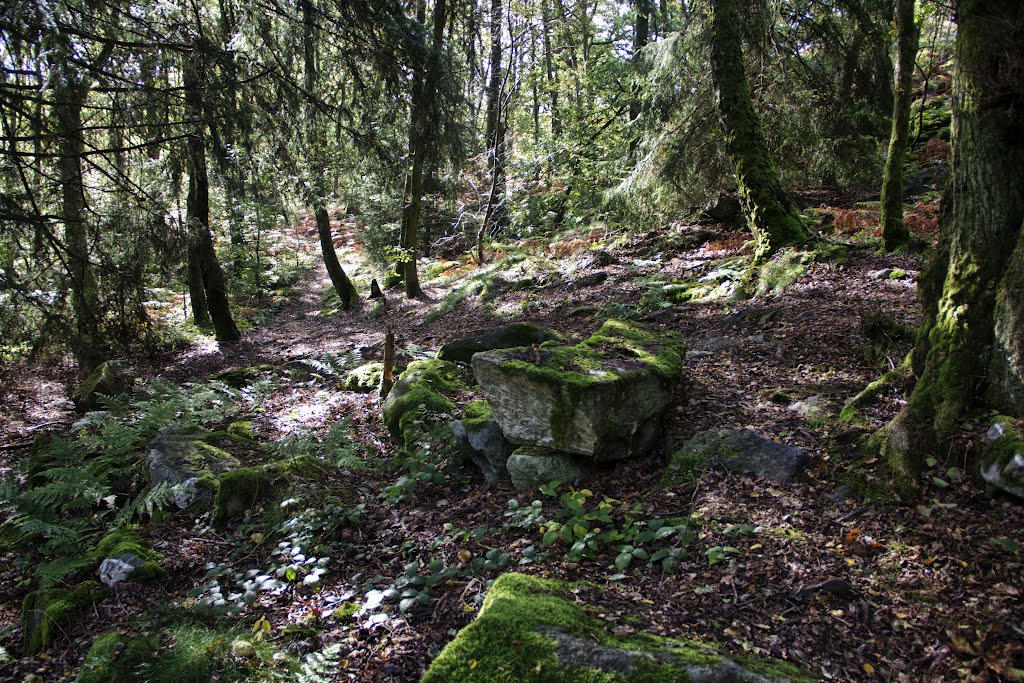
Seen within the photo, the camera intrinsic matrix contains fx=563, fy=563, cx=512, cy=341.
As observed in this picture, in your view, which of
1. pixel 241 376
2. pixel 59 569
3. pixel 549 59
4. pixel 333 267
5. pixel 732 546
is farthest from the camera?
pixel 549 59

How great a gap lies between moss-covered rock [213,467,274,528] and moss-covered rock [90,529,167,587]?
21.3 inches

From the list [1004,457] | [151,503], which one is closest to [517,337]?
[151,503]

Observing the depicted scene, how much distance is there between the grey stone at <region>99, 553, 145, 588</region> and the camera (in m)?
3.77

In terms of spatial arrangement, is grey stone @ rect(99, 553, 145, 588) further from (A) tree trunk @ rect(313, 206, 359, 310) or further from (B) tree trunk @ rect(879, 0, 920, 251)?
(A) tree trunk @ rect(313, 206, 359, 310)

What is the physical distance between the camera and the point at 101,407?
24.3 ft

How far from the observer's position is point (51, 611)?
3.44 meters

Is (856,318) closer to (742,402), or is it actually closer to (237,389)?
(742,402)

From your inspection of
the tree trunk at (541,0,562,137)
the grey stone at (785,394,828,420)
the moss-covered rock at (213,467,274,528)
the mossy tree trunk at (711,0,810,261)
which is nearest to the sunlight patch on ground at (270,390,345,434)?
→ the moss-covered rock at (213,467,274,528)

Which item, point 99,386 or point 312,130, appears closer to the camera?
point 312,130

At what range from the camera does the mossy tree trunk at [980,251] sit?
3.22 meters

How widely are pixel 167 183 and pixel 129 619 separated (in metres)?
7.25

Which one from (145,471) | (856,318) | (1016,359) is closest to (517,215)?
(856,318)

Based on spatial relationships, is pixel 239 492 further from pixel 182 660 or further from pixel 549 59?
pixel 549 59

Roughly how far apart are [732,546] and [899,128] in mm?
6337
